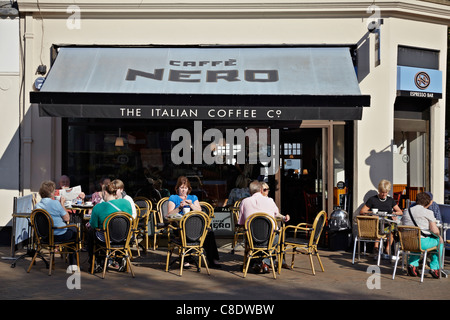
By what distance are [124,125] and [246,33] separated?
3037mm

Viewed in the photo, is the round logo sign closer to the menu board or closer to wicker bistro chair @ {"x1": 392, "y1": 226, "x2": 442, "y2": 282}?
wicker bistro chair @ {"x1": 392, "y1": 226, "x2": 442, "y2": 282}

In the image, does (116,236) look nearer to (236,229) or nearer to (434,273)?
(236,229)

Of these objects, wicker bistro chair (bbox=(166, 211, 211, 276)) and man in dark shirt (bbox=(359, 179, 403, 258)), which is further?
man in dark shirt (bbox=(359, 179, 403, 258))

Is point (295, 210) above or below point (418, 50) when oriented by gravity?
below

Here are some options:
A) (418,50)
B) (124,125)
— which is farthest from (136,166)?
Result: (418,50)

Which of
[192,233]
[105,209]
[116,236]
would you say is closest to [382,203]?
[192,233]

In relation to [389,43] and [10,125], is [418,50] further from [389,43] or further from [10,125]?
[10,125]

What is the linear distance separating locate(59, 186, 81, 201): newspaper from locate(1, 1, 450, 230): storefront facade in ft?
2.74

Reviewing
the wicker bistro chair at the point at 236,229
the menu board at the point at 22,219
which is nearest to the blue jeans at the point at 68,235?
the menu board at the point at 22,219

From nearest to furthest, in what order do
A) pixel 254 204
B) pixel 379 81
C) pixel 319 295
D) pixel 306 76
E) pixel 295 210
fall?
pixel 319 295 < pixel 254 204 < pixel 306 76 < pixel 379 81 < pixel 295 210

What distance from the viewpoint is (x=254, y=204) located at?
889 cm

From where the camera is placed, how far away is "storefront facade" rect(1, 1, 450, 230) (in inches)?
445

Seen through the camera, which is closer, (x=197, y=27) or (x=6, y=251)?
(x=6, y=251)

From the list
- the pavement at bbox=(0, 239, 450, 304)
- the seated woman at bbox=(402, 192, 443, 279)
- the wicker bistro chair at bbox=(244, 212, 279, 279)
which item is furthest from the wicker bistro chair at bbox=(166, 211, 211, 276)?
the seated woman at bbox=(402, 192, 443, 279)
